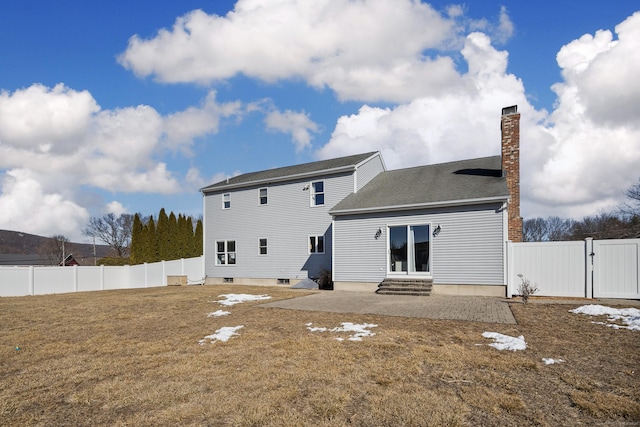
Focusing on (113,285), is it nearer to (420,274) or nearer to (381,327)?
(420,274)

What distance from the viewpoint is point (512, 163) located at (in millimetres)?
15344

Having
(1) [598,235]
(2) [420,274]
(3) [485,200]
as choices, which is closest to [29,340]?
(2) [420,274]

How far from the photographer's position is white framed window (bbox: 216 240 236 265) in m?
23.6

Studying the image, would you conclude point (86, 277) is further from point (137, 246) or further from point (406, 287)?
point (406, 287)

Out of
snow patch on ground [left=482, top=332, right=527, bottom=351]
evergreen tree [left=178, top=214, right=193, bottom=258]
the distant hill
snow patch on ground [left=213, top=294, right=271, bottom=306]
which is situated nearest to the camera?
snow patch on ground [left=482, top=332, right=527, bottom=351]

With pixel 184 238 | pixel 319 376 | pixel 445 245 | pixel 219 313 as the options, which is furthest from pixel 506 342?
pixel 184 238

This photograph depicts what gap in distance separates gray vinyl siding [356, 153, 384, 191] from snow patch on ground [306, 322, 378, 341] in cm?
1169

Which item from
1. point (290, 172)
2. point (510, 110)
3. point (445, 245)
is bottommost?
point (445, 245)

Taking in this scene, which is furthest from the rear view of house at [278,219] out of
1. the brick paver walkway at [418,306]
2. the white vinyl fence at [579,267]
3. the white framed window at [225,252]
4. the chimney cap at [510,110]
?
the white vinyl fence at [579,267]

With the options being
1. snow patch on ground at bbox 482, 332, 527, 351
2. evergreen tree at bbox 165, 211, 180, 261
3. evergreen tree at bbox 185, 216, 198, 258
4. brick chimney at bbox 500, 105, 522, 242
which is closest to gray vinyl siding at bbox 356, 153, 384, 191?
brick chimney at bbox 500, 105, 522, 242

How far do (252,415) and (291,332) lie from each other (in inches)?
155

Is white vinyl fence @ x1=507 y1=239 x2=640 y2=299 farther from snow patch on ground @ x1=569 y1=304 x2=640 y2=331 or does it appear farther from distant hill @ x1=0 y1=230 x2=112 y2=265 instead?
distant hill @ x1=0 y1=230 x2=112 y2=265

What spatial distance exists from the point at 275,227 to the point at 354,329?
46.6 ft

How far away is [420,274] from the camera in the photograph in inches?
601
